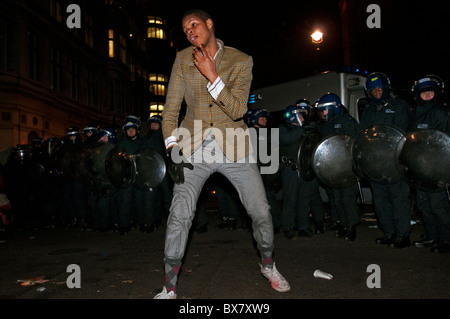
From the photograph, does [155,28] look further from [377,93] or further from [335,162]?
[335,162]

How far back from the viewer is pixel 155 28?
60.4 metres

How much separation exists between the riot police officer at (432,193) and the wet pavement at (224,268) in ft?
1.03

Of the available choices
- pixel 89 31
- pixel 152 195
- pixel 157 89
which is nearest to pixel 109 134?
pixel 152 195

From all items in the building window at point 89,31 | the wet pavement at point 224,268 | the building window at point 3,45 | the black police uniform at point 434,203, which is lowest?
the wet pavement at point 224,268

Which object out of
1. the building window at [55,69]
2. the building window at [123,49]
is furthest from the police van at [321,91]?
the building window at [123,49]

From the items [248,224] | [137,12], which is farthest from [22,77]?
[137,12]

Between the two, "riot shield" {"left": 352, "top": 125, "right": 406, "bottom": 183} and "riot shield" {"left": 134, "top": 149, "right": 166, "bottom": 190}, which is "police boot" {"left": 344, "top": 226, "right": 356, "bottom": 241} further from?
"riot shield" {"left": 134, "top": 149, "right": 166, "bottom": 190}

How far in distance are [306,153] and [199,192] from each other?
3.24 m

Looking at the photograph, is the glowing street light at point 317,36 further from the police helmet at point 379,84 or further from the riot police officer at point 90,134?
the riot police officer at point 90,134

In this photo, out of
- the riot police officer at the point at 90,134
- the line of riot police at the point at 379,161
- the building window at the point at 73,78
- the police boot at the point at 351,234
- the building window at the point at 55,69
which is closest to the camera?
the line of riot police at the point at 379,161

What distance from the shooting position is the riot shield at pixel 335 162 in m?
5.59

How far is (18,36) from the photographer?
20297 mm

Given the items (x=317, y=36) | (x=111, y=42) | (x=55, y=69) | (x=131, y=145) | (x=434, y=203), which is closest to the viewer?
(x=434, y=203)

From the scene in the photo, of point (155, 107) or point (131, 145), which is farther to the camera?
point (155, 107)
